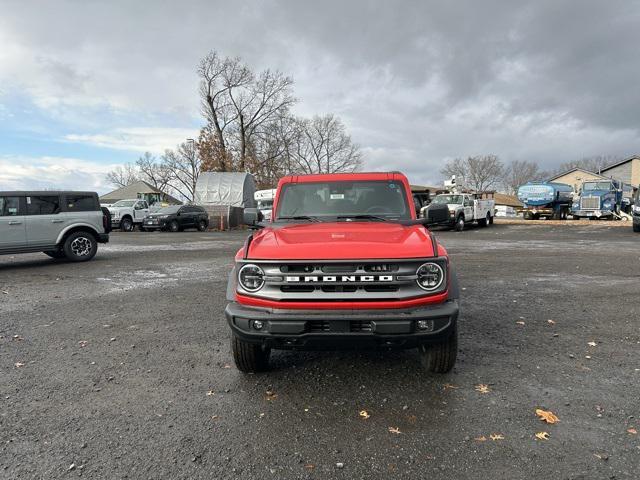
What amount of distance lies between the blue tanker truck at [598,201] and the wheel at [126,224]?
3132 centimetres

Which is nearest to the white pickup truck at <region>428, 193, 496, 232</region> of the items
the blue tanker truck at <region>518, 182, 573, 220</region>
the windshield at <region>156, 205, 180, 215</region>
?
the blue tanker truck at <region>518, 182, 573, 220</region>

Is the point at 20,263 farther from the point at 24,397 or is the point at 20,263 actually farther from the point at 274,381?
the point at 274,381

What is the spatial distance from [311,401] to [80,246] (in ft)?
35.1

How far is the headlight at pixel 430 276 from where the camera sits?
337 centimetres

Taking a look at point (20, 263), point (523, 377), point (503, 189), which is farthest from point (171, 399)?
point (503, 189)

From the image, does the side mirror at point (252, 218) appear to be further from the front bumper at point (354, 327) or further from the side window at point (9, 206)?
the side window at point (9, 206)

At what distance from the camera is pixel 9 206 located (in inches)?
413

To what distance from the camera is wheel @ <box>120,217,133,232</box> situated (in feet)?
88.8

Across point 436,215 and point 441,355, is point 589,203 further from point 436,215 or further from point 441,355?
point 441,355

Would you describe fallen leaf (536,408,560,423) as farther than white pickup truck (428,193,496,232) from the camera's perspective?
No

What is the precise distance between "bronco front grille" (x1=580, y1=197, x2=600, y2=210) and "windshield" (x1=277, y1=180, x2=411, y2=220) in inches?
1257

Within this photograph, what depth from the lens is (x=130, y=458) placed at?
275 centimetres

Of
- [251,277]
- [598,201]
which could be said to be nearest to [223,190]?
[598,201]

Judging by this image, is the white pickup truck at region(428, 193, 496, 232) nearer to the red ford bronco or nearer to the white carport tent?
the white carport tent
